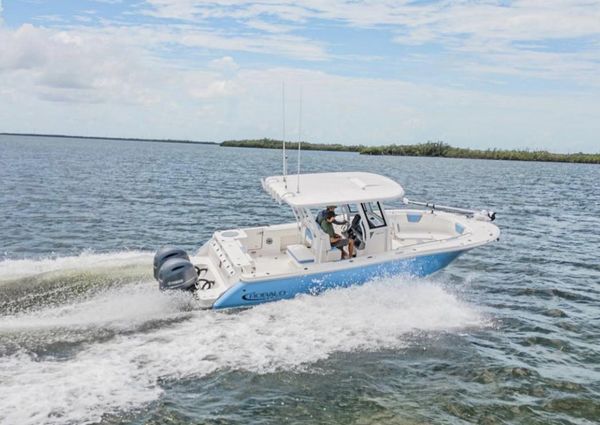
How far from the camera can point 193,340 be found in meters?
9.53

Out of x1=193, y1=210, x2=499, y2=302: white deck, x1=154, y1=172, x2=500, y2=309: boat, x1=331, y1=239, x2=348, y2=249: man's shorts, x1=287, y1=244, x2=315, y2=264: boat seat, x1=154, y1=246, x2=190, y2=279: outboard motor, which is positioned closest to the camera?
x1=154, y1=172, x2=500, y2=309: boat

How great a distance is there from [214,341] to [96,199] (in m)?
20.1

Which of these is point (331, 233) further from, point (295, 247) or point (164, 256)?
point (164, 256)

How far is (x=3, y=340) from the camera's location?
9.01 metres

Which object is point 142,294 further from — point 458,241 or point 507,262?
point 507,262

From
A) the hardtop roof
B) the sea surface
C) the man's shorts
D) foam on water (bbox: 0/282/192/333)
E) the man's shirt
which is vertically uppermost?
the hardtop roof

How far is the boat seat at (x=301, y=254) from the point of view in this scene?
12133 millimetres

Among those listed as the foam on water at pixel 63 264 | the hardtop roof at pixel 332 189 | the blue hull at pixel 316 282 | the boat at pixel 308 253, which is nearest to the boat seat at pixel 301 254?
the boat at pixel 308 253

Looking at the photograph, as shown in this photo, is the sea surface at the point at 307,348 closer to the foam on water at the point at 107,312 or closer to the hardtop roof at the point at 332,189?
the foam on water at the point at 107,312

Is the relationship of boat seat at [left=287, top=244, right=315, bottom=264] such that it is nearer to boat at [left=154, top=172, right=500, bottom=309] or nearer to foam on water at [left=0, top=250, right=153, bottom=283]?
boat at [left=154, top=172, right=500, bottom=309]

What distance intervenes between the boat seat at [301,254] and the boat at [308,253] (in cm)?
2

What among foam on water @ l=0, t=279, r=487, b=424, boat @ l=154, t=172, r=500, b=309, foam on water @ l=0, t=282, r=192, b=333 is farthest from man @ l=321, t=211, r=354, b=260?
foam on water @ l=0, t=282, r=192, b=333

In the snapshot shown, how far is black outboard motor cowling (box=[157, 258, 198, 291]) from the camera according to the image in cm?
1084

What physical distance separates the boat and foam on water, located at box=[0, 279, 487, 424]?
0.34m
